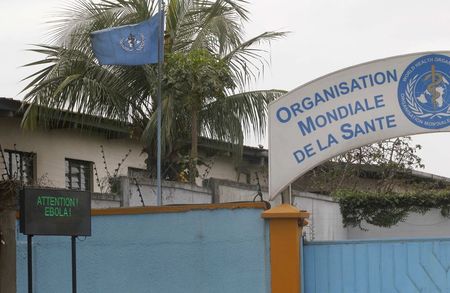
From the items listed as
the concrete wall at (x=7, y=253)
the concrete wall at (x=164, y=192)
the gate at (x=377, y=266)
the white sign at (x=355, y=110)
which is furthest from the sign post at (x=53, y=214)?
the concrete wall at (x=164, y=192)

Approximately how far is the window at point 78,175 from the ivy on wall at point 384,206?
5577 millimetres

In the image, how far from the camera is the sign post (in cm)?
1149

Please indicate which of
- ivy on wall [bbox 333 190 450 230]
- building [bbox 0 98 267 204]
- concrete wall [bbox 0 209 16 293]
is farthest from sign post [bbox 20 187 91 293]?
ivy on wall [bbox 333 190 450 230]

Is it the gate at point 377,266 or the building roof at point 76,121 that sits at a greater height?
the building roof at point 76,121

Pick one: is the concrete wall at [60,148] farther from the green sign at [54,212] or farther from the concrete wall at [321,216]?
the green sign at [54,212]

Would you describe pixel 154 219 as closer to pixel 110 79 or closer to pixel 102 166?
pixel 110 79

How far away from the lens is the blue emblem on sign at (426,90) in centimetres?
1236

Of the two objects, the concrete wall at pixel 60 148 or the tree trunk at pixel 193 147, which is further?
the concrete wall at pixel 60 148

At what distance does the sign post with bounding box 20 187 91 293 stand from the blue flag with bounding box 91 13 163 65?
3.54 metres

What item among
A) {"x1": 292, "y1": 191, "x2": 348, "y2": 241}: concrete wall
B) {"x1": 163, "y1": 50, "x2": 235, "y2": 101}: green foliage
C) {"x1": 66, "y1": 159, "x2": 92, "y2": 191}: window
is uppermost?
{"x1": 163, "y1": 50, "x2": 235, "y2": 101}: green foliage

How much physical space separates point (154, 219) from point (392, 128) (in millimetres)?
3331

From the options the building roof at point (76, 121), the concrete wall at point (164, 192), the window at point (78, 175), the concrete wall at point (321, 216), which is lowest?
the concrete wall at point (321, 216)

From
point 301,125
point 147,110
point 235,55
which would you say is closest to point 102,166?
point 147,110

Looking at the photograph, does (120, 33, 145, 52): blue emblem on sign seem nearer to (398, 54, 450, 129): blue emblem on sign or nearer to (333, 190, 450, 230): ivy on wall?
(398, 54, 450, 129): blue emblem on sign
